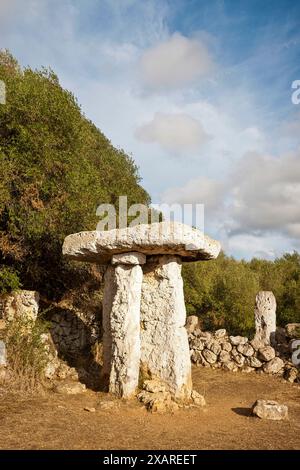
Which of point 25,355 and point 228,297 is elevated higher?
point 228,297

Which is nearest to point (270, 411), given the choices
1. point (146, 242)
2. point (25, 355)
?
point (146, 242)

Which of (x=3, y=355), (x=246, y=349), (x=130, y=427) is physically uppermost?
(x=3, y=355)

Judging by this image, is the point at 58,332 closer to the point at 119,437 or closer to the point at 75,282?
the point at 75,282

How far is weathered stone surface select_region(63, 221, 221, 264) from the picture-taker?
24.2 ft

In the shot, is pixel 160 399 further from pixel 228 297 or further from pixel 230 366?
pixel 228 297

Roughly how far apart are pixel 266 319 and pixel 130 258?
6.64 m

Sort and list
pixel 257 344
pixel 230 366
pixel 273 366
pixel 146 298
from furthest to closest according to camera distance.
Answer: pixel 257 344
pixel 230 366
pixel 273 366
pixel 146 298

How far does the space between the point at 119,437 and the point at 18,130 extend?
26.3 feet

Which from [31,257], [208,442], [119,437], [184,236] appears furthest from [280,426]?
[31,257]

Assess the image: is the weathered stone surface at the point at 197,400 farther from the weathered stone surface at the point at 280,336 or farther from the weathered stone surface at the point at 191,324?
the weathered stone surface at the point at 191,324

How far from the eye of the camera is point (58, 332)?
10.9 meters

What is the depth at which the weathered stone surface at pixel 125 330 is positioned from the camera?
25.2 feet

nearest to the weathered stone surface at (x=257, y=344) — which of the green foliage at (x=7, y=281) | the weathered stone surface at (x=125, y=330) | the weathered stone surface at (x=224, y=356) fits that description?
the weathered stone surface at (x=224, y=356)

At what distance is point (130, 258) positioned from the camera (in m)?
7.91
